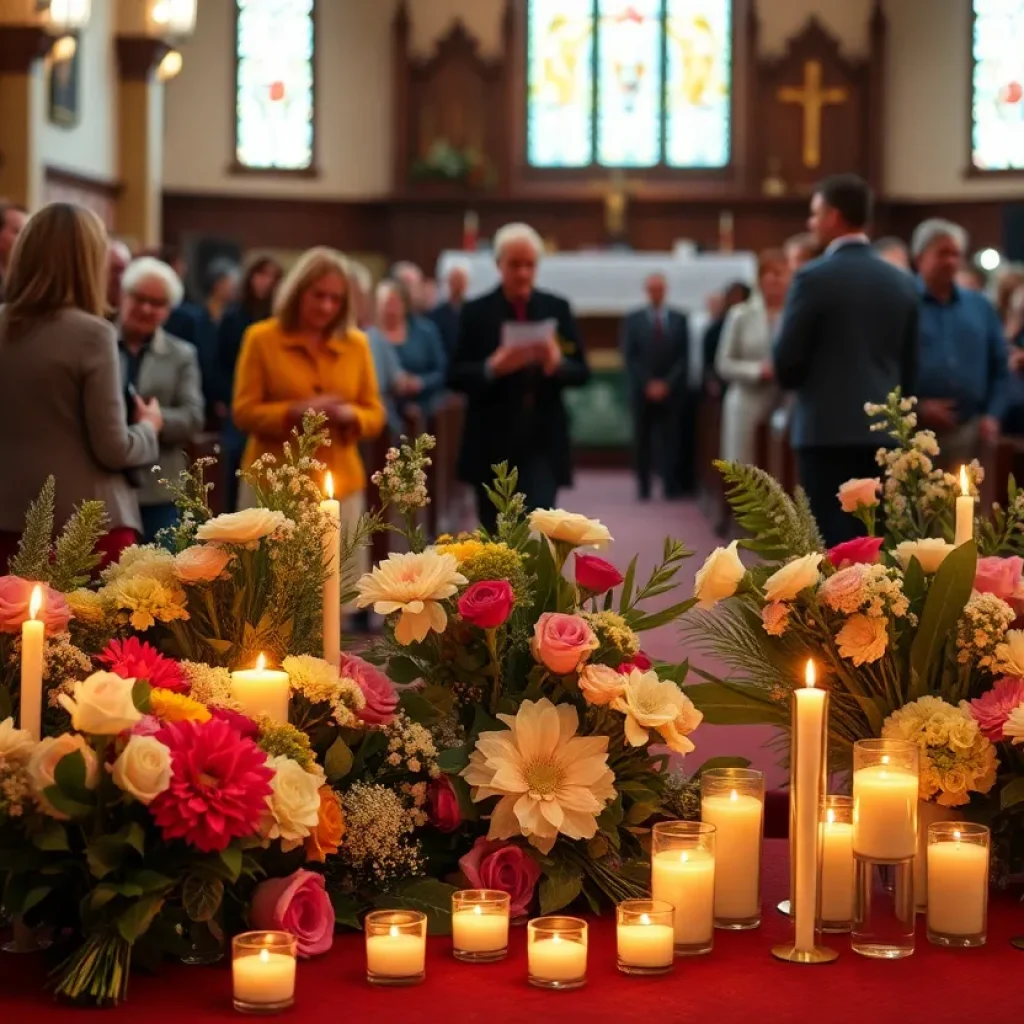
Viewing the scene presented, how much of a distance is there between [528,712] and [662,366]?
1273 cm

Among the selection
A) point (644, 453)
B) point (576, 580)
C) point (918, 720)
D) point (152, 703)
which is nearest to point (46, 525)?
point (152, 703)

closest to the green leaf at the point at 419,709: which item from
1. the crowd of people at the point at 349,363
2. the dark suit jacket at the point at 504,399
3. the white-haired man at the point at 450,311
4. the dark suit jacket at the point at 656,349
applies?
the crowd of people at the point at 349,363

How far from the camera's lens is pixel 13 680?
7.70ft

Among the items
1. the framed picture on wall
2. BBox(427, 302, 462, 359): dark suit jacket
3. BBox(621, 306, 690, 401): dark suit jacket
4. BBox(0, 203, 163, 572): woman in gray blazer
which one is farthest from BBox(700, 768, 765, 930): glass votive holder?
BBox(621, 306, 690, 401): dark suit jacket

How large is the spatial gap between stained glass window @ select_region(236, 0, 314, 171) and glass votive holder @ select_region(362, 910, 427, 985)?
1854 centimetres

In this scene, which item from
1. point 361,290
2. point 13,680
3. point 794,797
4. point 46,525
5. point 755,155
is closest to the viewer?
point 794,797

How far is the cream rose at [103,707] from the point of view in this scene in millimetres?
1985

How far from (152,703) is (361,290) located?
18.8 ft

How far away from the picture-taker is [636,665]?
2.46 m

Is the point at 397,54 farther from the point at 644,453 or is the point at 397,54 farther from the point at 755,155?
the point at 644,453

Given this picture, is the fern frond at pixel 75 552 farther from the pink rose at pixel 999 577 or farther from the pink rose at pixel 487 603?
the pink rose at pixel 999 577

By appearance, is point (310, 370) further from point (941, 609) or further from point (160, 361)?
point (941, 609)

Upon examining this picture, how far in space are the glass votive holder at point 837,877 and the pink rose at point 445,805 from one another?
43 centimetres

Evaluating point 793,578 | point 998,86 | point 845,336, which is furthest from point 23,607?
point 998,86
